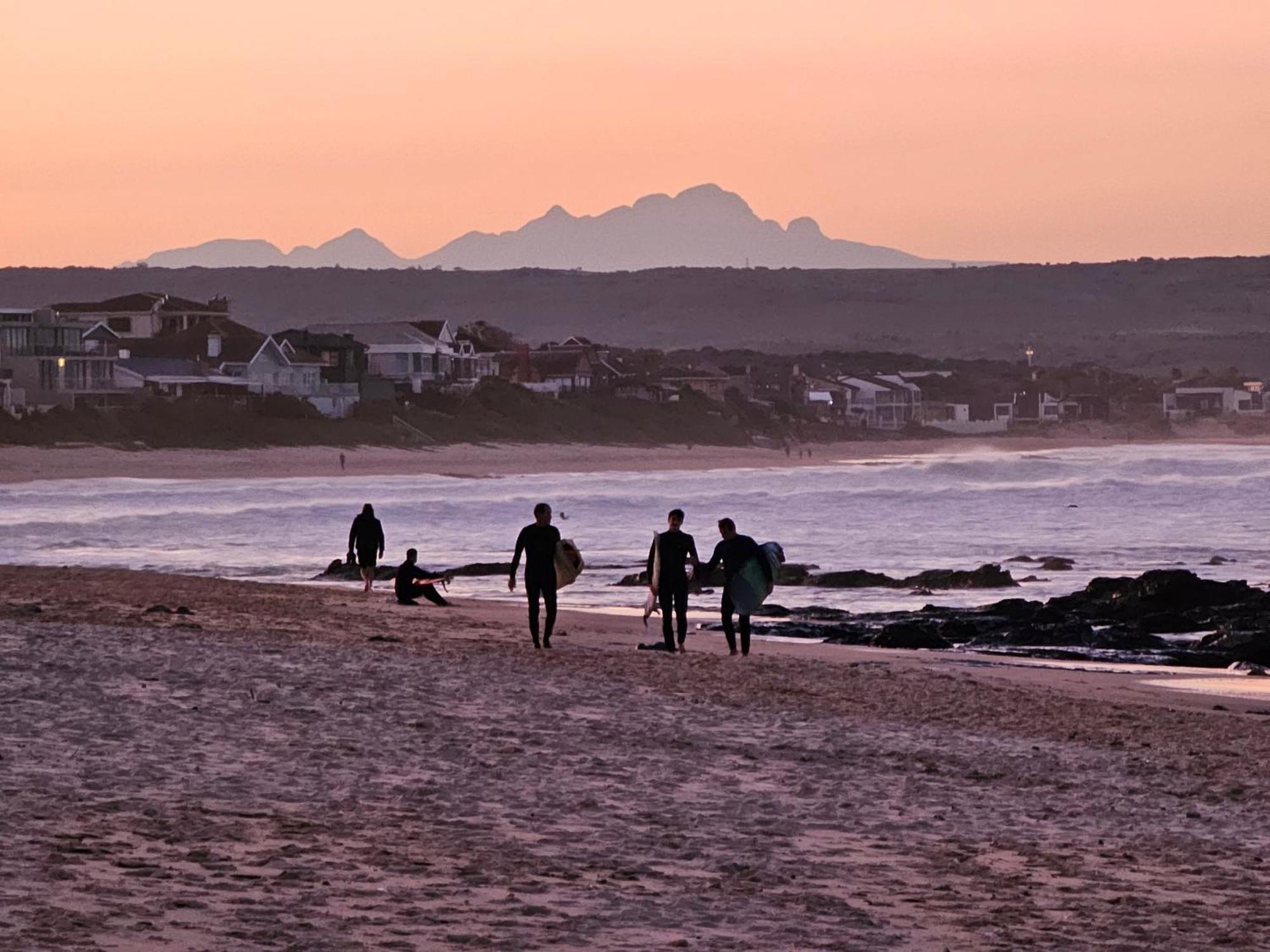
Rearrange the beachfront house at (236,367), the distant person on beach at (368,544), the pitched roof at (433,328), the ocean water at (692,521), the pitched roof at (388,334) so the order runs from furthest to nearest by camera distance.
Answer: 1. the pitched roof at (433,328)
2. the pitched roof at (388,334)
3. the beachfront house at (236,367)
4. the ocean water at (692,521)
5. the distant person on beach at (368,544)

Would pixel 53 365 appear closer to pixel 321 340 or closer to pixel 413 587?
pixel 321 340

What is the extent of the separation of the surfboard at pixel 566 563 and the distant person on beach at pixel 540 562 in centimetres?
12

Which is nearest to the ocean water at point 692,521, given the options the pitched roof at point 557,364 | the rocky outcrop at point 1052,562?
the rocky outcrop at point 1052,562

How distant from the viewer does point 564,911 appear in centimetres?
746

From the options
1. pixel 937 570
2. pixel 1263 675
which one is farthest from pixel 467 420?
pixel 1263 675

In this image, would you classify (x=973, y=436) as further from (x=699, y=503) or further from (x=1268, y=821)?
(x=1268, y=821)

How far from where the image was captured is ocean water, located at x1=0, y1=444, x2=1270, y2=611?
35031 millimetres

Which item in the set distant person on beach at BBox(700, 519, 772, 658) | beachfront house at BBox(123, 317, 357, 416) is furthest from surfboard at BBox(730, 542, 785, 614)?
beachfront house at BBox(123, 317, 357, 416)

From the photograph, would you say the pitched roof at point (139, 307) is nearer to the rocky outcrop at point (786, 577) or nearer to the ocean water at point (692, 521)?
the ocean water at point (692, 521)

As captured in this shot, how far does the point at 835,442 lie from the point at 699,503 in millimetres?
76597

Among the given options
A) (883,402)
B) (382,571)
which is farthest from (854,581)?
(883,402)

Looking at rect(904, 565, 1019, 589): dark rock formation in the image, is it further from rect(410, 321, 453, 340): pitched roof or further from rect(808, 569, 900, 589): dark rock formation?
rect(410, 321, 453, 340): pitched roof

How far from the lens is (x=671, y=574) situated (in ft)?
58.7

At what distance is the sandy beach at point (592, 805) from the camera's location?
736cm
